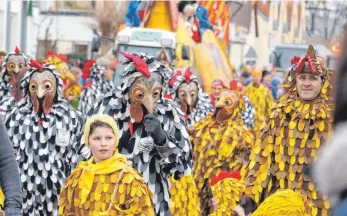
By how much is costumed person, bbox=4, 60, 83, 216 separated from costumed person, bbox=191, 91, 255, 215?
1.59m

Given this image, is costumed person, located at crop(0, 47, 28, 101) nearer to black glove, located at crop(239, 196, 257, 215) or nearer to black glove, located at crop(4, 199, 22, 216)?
black glove, located at crop(239, 196, 257, 215)

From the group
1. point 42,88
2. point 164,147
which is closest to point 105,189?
point 164,147

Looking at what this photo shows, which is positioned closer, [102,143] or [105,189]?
[105,189]

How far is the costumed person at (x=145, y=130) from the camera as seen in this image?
27.3 feet

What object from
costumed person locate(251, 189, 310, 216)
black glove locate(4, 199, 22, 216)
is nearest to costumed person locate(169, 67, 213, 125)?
costumed person locate(251, 189, 310, 216)

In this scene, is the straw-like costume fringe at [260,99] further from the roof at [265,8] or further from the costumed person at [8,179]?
the roof at [265,8]

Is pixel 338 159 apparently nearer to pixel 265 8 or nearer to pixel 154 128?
pixel 154 128

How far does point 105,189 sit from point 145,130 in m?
1.33

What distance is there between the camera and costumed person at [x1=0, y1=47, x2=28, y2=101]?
13.5 m

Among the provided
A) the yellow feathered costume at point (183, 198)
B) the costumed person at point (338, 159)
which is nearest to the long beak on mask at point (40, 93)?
the yellow feathered costume at point (183, 198)

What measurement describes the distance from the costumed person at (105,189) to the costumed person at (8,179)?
4.00 ft

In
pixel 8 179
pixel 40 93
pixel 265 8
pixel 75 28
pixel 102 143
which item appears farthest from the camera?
pixel 265 8

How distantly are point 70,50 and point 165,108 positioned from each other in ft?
145

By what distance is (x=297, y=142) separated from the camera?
A: 7941 millimetres
